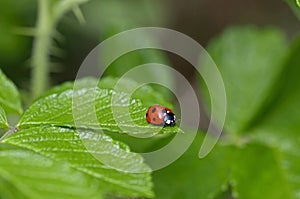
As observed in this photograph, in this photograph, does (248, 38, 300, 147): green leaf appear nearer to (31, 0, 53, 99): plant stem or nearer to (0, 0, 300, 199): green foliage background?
(0, 0, 300, 199): green foliage background

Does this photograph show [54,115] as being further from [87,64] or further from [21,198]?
[87,64]

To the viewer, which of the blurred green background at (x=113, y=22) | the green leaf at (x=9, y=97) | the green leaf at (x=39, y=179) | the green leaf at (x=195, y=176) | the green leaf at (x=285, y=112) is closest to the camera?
the green leaf at (x=39, y=179)

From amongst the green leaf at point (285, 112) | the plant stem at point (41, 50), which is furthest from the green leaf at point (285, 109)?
the plant stem at point (41, 50)

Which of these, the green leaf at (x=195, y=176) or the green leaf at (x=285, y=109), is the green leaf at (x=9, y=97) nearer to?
the green leaf at (x=195, y=176)

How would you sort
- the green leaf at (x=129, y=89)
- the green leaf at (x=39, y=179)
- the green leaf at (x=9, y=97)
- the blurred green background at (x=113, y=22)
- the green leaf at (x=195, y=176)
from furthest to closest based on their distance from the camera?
the blurred green background at (x=113, y=22)
the green leaf at (x=195, y=176)
the green leaf at (x=129, y=89)
the green leaf at (x=9, y=97)
the green leaf at (x=39, y=179)

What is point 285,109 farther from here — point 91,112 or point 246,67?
point 91,112

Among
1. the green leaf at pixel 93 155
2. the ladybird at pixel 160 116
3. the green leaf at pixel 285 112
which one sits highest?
the green leaf at pixel 285 112
